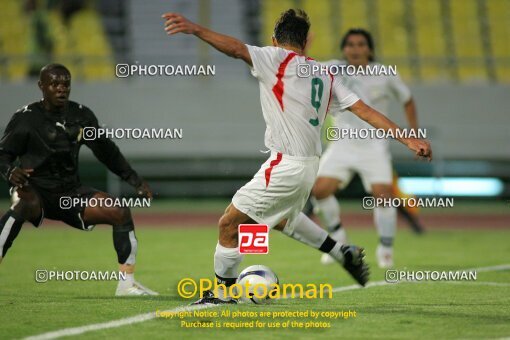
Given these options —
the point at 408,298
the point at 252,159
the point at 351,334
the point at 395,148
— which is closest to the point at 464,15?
the point at 395,148

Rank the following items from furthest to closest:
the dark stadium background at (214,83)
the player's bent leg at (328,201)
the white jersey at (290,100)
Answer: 1. the dark stadium background at (214,83)
2. the player's bent leg at (328,201)
3. the white jersey at (290,100)

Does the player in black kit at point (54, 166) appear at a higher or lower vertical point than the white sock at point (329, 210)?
lower

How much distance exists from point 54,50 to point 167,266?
12.2m

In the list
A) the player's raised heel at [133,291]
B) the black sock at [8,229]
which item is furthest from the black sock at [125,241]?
the black sock at [8,229]

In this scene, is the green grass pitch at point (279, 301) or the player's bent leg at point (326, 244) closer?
the green grass pitch at point (279, 301)

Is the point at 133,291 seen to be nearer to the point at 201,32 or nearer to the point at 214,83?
the point at 201,32

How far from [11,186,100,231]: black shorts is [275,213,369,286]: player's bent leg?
1547mm

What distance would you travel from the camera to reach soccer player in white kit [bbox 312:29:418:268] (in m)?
10.2

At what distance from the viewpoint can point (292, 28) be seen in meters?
6.81

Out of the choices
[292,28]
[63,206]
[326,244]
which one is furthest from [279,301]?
[292,28]

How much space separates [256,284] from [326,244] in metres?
0.87

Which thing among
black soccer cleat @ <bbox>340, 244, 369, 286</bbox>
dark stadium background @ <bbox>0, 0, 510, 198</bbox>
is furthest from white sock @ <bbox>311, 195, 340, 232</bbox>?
dark stadium background @ <bbox>0, 0, 510, 198</bbox>

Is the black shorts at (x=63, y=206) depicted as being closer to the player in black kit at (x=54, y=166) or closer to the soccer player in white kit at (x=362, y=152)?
the player in black kit at (x=54, y=166)

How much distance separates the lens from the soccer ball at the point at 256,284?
22.7 ft
